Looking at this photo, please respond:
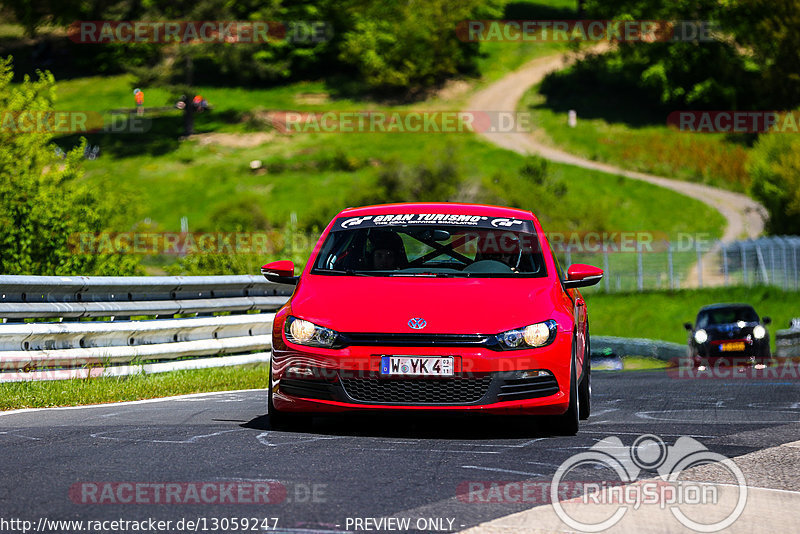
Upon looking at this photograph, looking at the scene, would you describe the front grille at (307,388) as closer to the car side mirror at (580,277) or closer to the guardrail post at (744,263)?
the car side mirror at (580,277)

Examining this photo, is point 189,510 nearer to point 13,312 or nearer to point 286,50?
point 13,312

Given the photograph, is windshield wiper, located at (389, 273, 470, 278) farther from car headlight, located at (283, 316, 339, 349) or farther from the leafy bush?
the leafy bush

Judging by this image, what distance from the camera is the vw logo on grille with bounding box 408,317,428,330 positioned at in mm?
7719

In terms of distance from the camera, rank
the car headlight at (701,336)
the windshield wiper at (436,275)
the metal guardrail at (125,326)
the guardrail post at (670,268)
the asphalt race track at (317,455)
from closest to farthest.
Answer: the asphalt race track at (317,455)
the windshield wiper at (436,275)
the metal guardrail at (125,326)
the car headlight at (701,336)
the guardrail post at (670,268)

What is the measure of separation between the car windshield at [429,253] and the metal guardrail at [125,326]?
3.69 m

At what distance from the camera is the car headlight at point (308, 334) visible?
784 cm

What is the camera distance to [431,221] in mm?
9375

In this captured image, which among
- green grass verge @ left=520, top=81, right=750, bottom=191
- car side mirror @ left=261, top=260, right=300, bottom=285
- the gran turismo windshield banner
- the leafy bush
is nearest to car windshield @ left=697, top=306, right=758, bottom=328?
A: the leafy bush

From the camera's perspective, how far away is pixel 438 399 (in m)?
7.75

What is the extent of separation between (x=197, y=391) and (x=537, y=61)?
285ft

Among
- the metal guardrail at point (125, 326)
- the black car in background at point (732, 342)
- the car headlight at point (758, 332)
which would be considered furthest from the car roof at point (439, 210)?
the car headlight at point (758, 332)

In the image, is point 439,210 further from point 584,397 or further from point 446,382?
point 446,382

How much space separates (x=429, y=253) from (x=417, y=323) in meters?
1.90

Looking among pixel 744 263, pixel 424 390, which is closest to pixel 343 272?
pixel 424 390
